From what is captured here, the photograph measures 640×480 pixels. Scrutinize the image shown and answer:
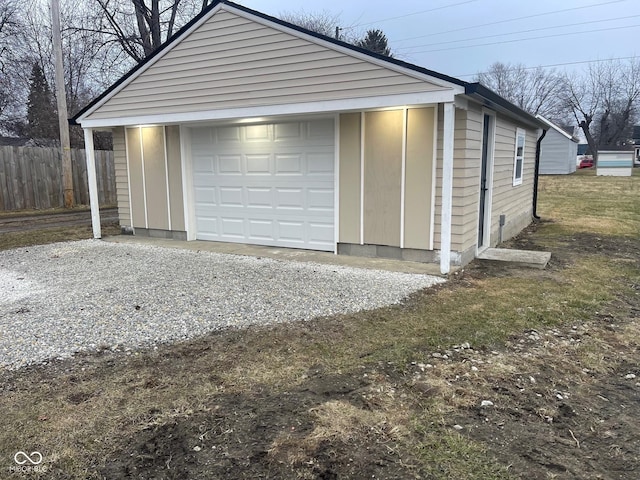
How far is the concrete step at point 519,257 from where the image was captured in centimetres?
686

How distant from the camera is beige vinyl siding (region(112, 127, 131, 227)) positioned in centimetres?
948

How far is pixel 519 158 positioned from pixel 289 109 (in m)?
5.56

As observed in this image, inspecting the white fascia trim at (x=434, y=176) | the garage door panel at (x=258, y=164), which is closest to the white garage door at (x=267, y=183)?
the garage door panel at (x=258, y=164)

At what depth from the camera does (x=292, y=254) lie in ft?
24.9

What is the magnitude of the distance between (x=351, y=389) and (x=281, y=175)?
5.31 meters

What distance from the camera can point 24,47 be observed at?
2141cm

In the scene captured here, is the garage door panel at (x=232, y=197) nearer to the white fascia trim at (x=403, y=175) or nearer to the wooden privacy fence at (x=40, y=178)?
the white fascia trim at (x=403, y=175)

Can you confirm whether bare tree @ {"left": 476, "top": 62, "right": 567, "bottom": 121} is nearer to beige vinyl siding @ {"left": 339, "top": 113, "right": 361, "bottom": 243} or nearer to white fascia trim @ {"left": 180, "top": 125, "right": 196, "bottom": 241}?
white fascia trim @ {"left": 180, "top": 125, "right": 196, "bottom": 241}

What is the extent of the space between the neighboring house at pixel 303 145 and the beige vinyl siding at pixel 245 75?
18 millimetres

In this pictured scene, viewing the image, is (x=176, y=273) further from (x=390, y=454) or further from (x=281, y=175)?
(x=390, y=454)

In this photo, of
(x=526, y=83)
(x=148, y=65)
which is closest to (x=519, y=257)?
(x=148, y=65)

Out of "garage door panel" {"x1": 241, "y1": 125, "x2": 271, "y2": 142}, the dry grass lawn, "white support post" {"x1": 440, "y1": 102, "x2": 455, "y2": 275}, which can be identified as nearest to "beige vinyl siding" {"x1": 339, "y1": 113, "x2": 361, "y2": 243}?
"white support post" {"x1": 440, "y1": 102, "x2": 455, "y2": 275}

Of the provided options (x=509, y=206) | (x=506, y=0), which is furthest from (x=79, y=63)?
(x=506, y=0)

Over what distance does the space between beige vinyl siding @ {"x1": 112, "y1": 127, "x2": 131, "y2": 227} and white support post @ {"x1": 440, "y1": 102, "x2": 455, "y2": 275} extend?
6.52 m
